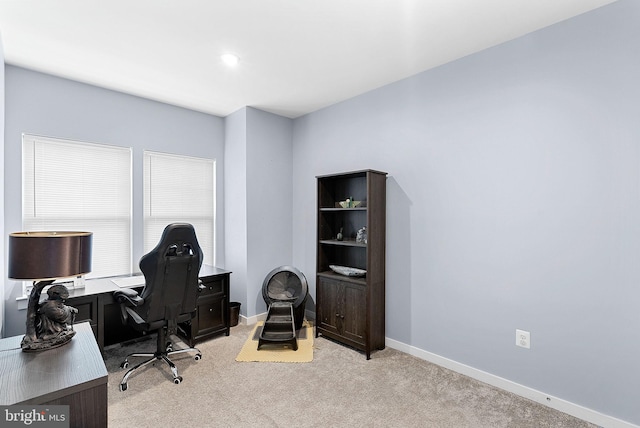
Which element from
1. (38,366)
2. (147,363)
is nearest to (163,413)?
(147,363)

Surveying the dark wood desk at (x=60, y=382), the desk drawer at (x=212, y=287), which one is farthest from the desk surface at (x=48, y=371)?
the desk drawer at (x=212, y=287)

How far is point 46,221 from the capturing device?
2951 millimetres

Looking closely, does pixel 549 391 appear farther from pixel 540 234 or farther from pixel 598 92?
pixel 598 92

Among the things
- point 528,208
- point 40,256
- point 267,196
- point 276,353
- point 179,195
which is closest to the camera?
point 40,256

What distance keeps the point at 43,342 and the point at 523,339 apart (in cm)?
295

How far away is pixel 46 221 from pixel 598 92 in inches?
176

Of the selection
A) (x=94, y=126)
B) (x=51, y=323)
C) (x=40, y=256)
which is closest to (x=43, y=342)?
(x=51, y=323)

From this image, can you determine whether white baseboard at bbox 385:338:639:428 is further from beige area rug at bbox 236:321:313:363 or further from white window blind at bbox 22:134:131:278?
white window blind at bbox 22:134:131:278

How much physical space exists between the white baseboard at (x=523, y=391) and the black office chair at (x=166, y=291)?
2021 millimetres

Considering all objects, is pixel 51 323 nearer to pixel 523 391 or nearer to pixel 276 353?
pixel 276 353

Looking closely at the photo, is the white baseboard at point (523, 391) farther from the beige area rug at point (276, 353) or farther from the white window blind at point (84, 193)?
the white window blind at point (84, 193)

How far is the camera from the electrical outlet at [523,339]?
2.33 meters

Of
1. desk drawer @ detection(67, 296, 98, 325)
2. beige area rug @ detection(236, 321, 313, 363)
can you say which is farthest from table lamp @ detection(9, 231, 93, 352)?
beige area rug @ detection(236, 321, 313, 363)

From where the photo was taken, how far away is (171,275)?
254cm
